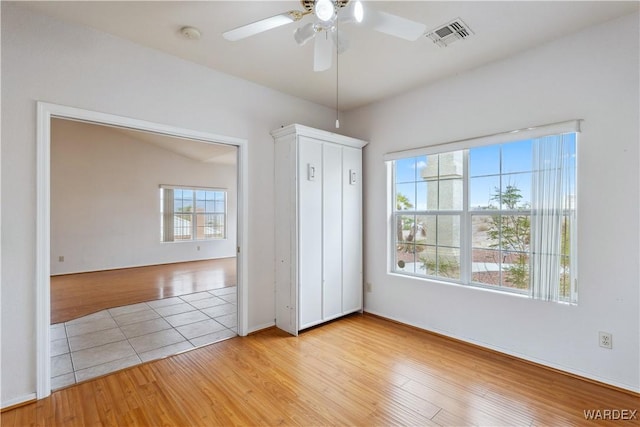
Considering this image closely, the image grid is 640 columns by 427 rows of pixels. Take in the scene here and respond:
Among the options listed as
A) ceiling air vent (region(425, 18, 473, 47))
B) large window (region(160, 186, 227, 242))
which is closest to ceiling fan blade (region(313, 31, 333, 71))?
ceiling air vent (region(425, 18, 473, 47))

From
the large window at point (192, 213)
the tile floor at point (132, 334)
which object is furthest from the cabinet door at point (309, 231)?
the large window at point (192, 213)

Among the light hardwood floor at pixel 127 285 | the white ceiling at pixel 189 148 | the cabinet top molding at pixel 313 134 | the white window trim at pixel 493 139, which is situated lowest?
the light hardwood floor at pixel 127 285

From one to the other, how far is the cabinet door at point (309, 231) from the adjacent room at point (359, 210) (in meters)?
0.02

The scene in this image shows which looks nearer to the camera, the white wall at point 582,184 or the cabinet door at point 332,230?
the white wall at point 582,184

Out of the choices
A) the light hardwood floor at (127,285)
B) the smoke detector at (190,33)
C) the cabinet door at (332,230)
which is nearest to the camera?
the smoke detector at (190,33)

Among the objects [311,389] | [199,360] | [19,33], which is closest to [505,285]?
[311,389]

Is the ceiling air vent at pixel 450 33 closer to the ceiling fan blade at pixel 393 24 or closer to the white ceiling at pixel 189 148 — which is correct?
the ceiling fan blade at pixel 393 24

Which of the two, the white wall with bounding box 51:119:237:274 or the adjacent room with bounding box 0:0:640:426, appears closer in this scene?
the adjacent room with bounding box 0:0:640:426

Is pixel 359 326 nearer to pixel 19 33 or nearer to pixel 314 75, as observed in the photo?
pixel 314 75

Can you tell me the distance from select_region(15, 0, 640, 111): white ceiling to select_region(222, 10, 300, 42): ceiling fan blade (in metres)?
0.47

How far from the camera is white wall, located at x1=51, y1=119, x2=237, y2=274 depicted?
253 inches

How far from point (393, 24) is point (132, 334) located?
3.84 metres

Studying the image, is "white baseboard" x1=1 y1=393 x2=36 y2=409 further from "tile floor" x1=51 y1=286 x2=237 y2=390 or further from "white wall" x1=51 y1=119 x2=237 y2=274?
"white wall" x1=51 y1=119 x2=237 y2=274

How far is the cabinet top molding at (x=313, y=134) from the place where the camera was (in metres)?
3.24
